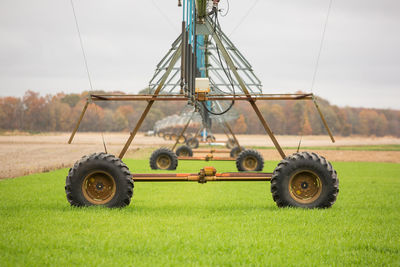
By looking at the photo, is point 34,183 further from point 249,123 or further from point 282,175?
point 249,123

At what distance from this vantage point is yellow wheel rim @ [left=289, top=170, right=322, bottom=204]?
30.1 ft

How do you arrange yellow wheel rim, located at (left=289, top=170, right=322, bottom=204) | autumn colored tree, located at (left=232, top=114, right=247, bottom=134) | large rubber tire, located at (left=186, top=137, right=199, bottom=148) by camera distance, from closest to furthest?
yellow wheel rim, located at (left=289, top=170, right=322, bottom=204)
large rubber tire, located at (left=186, top=137, right=199, bottom=148)
autumn colored tree, located at (left=232, top=114, right=247, bottom=134)

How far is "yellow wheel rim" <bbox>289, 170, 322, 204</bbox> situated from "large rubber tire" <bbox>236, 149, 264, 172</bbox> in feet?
38.0

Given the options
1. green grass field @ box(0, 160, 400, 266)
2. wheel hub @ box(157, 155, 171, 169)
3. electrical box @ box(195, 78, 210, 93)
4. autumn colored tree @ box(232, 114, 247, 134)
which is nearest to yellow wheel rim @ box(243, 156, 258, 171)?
wheel hub @ box(157, 155, 171, 169)

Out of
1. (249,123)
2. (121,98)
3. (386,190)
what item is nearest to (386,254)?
(121,98)

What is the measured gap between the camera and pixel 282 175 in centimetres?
895

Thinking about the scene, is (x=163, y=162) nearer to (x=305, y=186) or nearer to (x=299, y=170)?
(x=305, y=186)

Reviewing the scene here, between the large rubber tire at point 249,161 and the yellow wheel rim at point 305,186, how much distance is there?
11.6 metres

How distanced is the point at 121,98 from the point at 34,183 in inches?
259

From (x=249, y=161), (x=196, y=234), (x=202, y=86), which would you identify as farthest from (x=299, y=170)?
(x=249, y=161)

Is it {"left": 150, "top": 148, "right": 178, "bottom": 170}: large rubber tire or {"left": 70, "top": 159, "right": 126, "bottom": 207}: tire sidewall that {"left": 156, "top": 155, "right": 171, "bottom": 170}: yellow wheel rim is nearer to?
{"left": 150, "top": 148, "right": 178, "bottom": 170}: large rubber tire

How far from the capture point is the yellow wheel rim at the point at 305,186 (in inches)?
361

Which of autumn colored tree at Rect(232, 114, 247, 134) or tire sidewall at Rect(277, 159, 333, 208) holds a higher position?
autumn colored tree at Rect(232, 114, 247, 134)

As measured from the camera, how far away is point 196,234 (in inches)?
258
